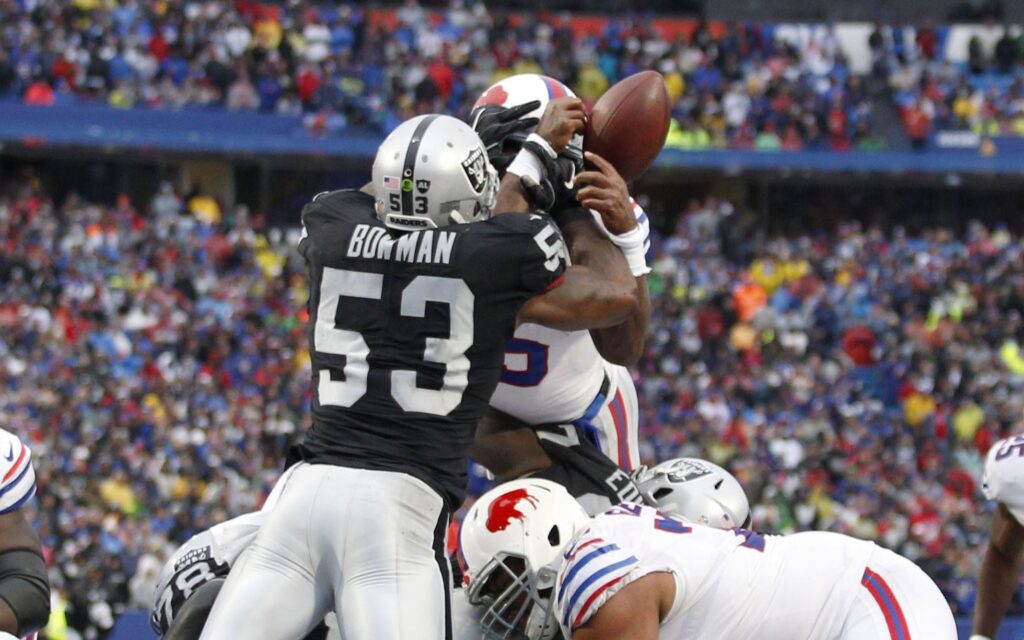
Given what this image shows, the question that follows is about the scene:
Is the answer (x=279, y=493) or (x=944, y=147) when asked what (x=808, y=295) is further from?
(x=279, y=493)

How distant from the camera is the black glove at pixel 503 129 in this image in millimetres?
4703

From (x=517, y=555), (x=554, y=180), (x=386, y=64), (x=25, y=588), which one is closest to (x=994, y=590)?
(x=517, y=555)

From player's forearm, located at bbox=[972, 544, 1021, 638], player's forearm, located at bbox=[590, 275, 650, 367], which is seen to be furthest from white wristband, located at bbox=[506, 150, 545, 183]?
player's forearm, located at bbox=[972, 544, 1021, 638]

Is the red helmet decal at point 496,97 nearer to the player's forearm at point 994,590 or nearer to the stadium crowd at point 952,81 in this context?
the player's forearm at point 994,590

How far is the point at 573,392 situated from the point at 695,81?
55.9 feet

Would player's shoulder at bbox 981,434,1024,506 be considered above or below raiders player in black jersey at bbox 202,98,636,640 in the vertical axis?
below

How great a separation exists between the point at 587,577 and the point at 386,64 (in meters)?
17.3

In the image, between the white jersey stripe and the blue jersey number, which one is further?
the blue jersey number

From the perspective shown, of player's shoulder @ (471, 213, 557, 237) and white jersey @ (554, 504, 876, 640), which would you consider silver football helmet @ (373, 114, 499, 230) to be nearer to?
player's shoulder @ (471, 213, 557, 237)

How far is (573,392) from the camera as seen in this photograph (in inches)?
200

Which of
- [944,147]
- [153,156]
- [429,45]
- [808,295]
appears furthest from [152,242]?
[944,147]

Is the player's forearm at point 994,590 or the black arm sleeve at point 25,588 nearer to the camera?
the black arm sleeve at point 25,588

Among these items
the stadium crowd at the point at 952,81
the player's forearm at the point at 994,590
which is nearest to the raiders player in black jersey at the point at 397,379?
the player's forearm at the point at 994,590

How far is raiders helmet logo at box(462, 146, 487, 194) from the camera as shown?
4070 mm
